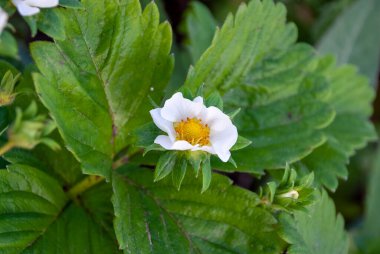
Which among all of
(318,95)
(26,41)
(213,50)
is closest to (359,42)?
(318,95)

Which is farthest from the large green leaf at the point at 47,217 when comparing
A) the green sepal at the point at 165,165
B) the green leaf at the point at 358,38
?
the green leaf at the point at 358,38

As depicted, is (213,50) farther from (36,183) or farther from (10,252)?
(10,252)

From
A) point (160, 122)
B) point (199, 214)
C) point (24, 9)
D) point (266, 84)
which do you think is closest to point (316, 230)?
point (199, 214)

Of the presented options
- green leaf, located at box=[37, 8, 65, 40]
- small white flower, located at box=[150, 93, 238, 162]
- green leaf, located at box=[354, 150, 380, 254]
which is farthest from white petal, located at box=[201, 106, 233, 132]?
green leaf, located at box=[354, 150, 380, 254]

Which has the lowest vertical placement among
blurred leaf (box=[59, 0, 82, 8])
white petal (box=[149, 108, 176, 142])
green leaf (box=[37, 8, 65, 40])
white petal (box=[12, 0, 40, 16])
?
white petal (box=[149, 108, 176, 142])

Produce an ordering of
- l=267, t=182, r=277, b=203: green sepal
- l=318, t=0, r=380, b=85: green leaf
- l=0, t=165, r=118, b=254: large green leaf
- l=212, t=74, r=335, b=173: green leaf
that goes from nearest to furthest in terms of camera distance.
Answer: l=0, t=165, r=118, b=254: large green leaf → l=267, t=182, r=277, b=203: green sepal → l=212, t=74, r=335, b=173: green leaf → l=318, t=0, r=380, b=85: green leaf

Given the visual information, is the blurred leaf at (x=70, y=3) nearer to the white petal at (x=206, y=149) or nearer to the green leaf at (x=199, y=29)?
the white petal at (x=206, y=149)

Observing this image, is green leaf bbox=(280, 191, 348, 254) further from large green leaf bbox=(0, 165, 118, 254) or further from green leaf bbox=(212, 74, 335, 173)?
large green leaf bbox=(0, 165, 118, 254)
